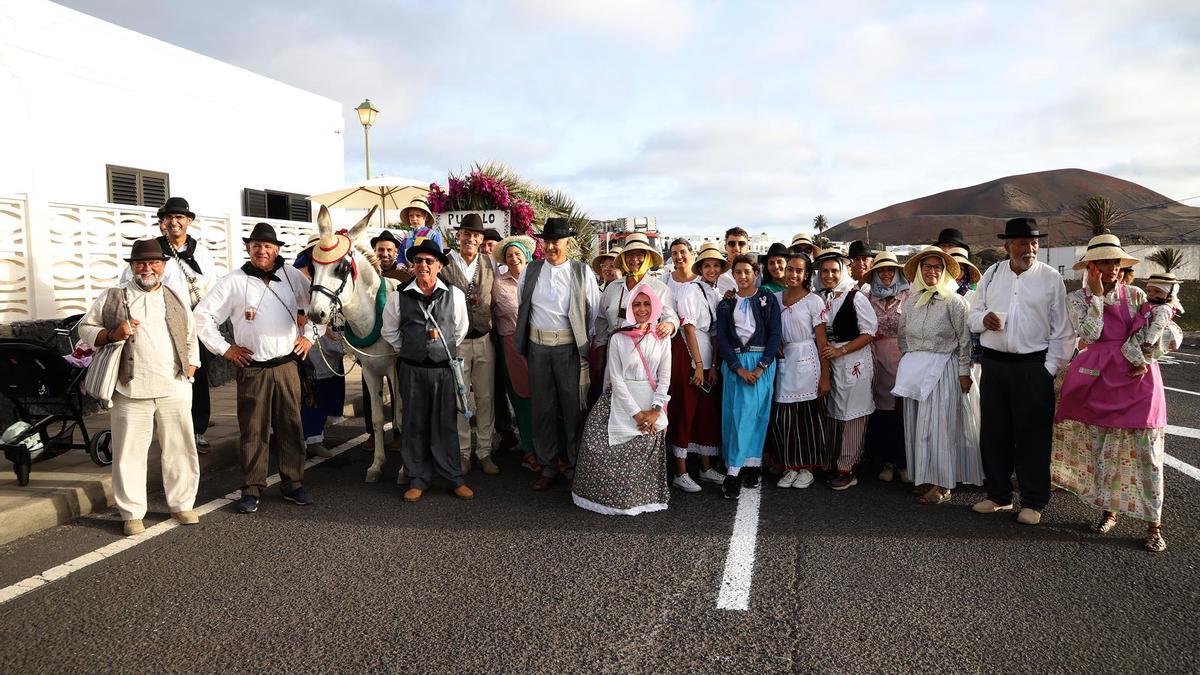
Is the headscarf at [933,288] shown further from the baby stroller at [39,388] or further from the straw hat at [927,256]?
the baby stroller at [39,388]

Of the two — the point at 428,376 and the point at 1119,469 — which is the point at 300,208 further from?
the point at 1119,469

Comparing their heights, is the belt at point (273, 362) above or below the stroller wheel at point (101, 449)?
above

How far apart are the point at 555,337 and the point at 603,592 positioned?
2410 millimetres

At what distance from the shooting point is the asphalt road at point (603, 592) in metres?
3.08

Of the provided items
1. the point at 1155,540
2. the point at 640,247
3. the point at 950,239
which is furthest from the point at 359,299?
the point at 1155,540

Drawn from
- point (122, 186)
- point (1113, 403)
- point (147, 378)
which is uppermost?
point (122, 186)

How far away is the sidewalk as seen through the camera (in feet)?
14.9

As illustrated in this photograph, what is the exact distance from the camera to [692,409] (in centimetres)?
571

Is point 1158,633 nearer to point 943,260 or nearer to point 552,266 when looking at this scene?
point 943,260

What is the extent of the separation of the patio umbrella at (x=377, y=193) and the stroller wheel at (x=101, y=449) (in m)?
5.66

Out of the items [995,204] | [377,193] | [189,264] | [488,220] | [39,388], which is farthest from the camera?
[995,204]

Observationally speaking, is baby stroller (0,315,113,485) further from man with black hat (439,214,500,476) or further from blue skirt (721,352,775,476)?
blue skirt (721,352,775,476)

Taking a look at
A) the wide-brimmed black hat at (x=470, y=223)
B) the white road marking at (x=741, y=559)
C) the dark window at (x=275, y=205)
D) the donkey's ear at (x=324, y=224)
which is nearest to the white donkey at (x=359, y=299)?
the donkey's ear at (x=324, y=224)

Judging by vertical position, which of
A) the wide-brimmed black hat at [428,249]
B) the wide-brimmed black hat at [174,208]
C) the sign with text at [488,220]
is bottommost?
the wide-brimmed black hat at [428,249]
